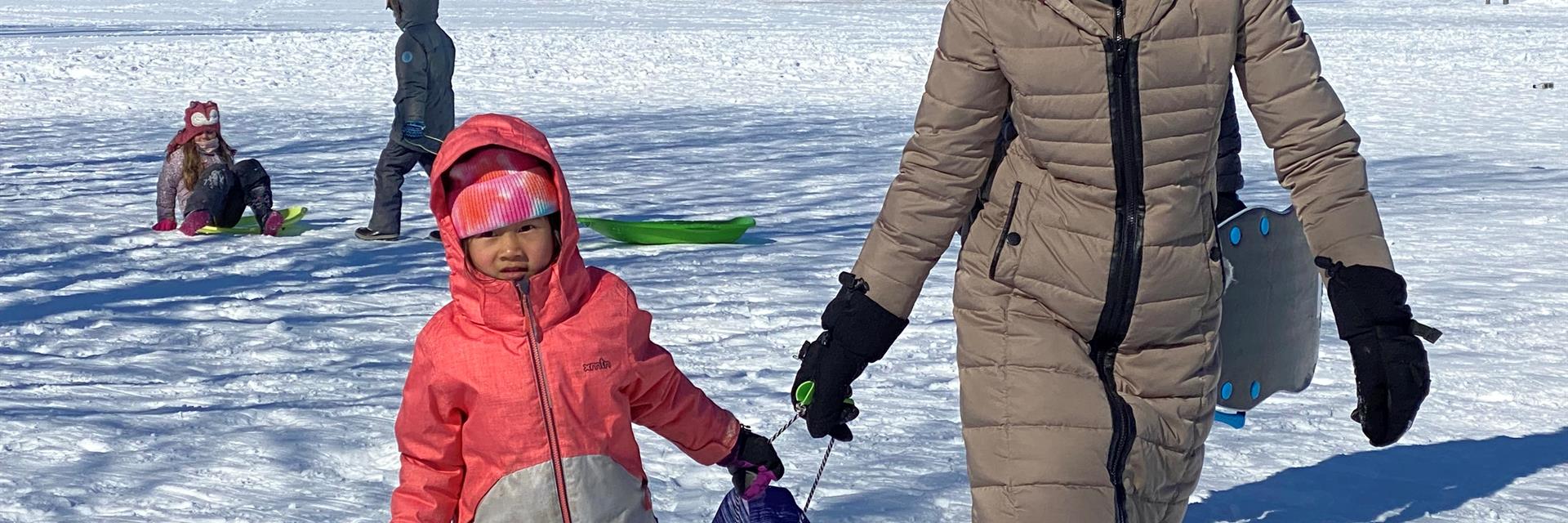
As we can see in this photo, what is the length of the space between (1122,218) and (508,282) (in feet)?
3.01

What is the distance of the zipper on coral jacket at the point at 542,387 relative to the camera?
93.1 inches

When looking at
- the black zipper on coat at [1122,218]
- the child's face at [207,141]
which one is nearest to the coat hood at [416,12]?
the child's face at [207,141]

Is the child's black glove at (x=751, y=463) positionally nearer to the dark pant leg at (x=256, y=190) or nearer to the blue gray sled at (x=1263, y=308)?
the blue gray sled at (x=1263, y=308)

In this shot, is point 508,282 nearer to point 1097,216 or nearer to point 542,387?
point 542,387

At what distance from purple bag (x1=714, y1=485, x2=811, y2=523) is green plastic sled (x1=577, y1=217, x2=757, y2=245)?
5253 mm

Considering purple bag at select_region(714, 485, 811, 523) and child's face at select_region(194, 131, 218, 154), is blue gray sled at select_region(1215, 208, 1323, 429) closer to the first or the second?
purple bag at select_region(714, 485, 811, 523)

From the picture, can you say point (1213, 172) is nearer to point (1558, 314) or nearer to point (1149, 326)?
point (1149, 326)

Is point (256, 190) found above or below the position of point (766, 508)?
below

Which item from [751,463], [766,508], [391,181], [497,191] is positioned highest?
[497,191]

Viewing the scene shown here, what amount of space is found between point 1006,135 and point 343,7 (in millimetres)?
36910

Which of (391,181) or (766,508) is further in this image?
(391,181)

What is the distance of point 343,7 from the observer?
37375mm

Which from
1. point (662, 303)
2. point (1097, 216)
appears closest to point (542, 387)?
point (1097, 216)

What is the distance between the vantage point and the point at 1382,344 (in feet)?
7.66
